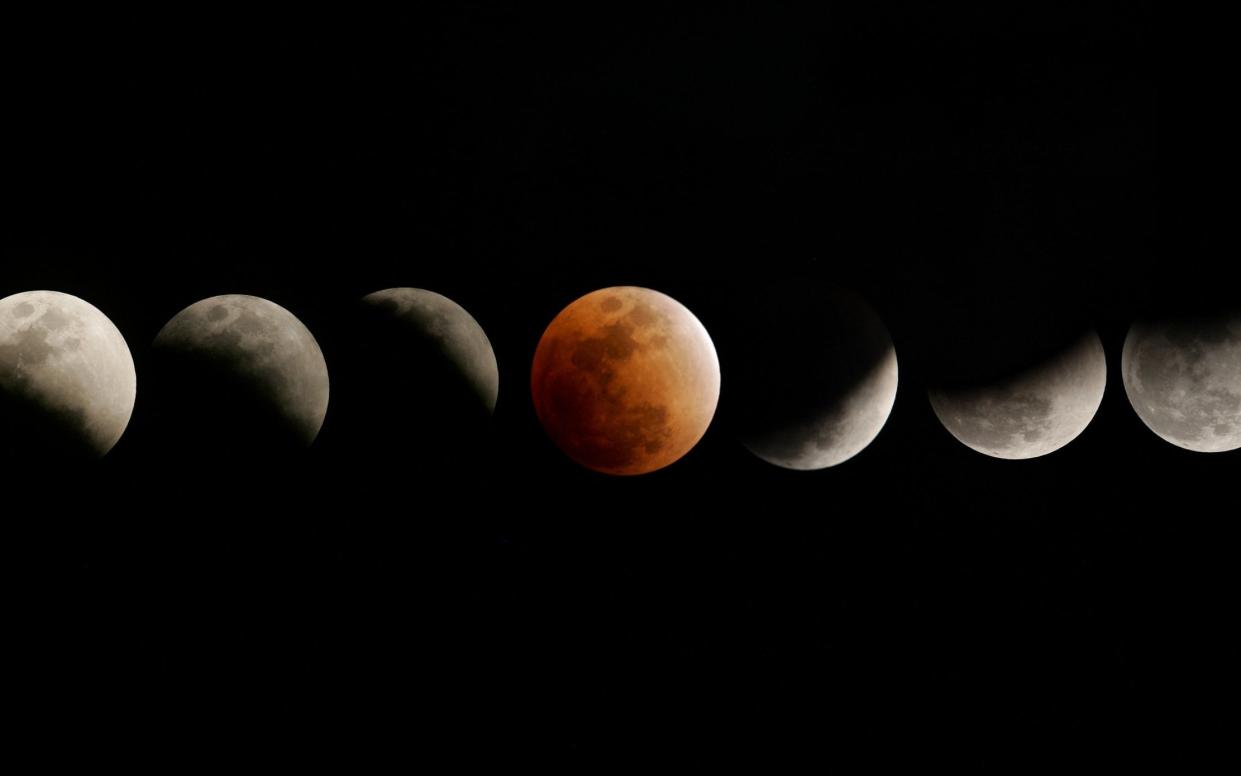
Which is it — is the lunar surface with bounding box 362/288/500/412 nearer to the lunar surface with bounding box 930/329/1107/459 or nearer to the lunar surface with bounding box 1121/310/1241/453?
the lunar surface with bounding box 930/329/1107/459

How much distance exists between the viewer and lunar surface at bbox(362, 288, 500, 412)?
5719 mm

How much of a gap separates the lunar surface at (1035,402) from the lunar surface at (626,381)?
172 centimetres

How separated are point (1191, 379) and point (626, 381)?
11.4 ft

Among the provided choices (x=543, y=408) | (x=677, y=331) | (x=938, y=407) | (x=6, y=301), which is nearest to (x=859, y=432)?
(x=938, y=407)

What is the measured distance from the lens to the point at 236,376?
5344mm

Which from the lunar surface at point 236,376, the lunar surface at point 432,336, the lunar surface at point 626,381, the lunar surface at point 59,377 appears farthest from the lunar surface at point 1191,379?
→ the lunar surface at point 59,377

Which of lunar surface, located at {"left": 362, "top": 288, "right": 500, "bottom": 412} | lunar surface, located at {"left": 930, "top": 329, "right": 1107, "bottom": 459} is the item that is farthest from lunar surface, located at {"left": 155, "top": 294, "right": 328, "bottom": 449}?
lunar surface, located at {"left": 930, "top": 329, "right": 1107, "bottom": 459}

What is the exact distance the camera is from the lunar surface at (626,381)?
5078mm

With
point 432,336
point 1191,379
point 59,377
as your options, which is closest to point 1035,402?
point 1191,379

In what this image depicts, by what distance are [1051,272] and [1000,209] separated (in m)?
0.84

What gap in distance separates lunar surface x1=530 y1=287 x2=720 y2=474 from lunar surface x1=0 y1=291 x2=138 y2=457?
2.44 meters

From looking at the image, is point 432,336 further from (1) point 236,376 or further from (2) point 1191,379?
(2) point 1191,379

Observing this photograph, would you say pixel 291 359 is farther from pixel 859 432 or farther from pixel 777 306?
pixel 859 432

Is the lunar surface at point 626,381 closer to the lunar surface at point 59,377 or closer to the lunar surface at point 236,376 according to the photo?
the lunar surface at point 236,376
